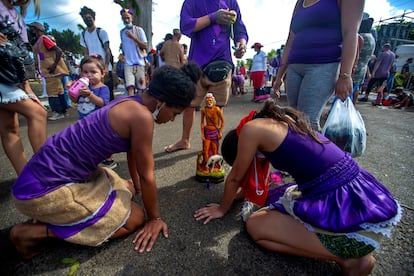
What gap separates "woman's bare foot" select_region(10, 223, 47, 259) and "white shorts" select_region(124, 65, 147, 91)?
10.1ft

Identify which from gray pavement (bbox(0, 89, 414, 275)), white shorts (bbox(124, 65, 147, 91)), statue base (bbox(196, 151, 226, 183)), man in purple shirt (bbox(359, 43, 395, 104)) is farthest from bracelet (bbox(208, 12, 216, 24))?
man in purple shirt (bbox(359, 43, 395, 104))

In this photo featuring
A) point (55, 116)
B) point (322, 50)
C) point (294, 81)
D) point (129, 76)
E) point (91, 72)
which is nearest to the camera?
point (322, 50)

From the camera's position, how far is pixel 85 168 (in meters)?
1.31

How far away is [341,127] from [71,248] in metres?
2.18

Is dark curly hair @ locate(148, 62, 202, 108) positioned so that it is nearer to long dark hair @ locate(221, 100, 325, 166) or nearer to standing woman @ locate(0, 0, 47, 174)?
long dark hair @ locate(221, 100, 325, 166)

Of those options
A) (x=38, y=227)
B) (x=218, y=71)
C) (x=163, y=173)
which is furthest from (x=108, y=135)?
(x=218, y=71)

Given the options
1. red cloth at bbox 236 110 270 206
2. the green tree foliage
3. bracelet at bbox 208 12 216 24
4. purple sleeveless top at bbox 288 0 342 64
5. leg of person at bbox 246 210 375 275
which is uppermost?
the green tree foliage

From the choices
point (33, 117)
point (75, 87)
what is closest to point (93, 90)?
point (75, 87)

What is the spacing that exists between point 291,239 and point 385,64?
26.8 ft

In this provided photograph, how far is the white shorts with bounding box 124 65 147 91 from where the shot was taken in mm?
3879

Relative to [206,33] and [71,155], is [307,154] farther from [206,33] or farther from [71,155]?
[206,33]

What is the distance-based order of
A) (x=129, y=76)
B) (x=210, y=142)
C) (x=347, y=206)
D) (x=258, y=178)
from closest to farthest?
1. (x=347, y=206)
2. (x=258, y=178)
3. (x=210, y=142)
4. (x=129, y=76)

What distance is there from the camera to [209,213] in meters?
1.58

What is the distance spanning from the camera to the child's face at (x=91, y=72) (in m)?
2.23
